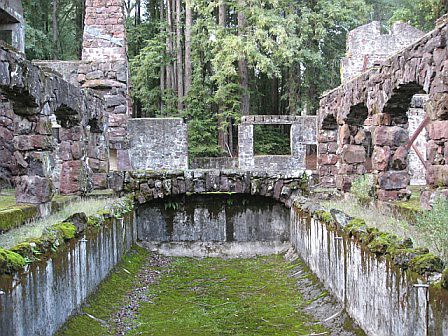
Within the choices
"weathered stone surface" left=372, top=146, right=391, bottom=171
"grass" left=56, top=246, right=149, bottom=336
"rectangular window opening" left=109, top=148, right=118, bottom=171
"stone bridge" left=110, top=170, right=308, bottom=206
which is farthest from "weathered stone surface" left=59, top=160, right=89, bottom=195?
"rectangular window opening" left=109, top=148, right=118, bottom=171

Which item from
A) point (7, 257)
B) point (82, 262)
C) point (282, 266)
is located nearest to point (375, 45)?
point (282, 266)

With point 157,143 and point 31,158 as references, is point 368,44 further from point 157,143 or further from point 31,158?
point 31,158

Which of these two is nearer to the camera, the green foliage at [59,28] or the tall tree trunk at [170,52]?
the green foliage at [59,28]

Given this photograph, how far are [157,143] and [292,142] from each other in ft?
16.5

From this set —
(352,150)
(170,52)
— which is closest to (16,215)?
(352,150)

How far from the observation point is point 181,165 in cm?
2022

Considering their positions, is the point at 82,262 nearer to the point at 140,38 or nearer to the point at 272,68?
the point at 272,68

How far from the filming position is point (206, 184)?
12828mm

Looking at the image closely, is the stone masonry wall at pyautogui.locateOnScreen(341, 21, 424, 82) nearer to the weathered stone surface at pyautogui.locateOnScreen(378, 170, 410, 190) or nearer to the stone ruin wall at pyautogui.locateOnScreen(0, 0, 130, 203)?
the stone ruin wall at pyautogui.locateOnScreen(0, 0, 130, 203)

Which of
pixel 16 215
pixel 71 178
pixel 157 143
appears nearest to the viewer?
pixel 16 215

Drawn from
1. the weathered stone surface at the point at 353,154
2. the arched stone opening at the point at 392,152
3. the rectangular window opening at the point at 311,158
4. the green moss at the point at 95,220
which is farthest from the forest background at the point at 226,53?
the green moss at the point at 95,220

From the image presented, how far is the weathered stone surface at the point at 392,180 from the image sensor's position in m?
10.3

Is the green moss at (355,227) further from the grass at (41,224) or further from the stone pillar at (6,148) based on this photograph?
the stone pillar at (6,148)

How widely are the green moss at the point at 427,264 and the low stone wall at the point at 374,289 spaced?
0.06 metres
